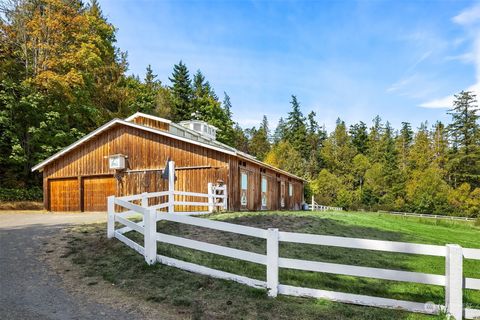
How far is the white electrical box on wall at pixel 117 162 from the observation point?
18.3 m

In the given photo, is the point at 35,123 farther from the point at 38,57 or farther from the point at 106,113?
the point at 106,113

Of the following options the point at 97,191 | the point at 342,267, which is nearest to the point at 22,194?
the point at 97,191

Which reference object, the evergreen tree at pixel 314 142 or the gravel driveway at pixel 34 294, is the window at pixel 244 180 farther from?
the evergreen tree at pixel 314 142

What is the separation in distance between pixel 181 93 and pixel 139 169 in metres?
38.3

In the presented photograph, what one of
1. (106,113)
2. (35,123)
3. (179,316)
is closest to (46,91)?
(35,123)

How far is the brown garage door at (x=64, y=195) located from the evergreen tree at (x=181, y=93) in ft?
103

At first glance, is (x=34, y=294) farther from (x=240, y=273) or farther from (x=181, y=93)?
(x=181, y=93)

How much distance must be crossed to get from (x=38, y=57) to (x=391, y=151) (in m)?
58.6

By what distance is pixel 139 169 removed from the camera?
18.3 meters

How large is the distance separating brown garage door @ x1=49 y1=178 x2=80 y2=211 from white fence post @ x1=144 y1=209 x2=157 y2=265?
50.7 ft

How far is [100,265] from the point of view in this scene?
630cm

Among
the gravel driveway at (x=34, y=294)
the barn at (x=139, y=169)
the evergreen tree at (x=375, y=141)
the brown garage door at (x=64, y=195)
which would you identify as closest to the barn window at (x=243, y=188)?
the barn at (x=139, y=169)

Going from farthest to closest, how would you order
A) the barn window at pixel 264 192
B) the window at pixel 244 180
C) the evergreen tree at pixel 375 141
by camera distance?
1. the evergreen tree at pixel 375 141
2. the barn window at pixel 264 192
3. the window at pixel 244 180

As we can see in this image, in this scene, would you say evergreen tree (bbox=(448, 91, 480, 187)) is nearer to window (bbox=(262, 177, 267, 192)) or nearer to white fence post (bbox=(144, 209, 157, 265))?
window (bbox=(262, 177, 267, 192))
